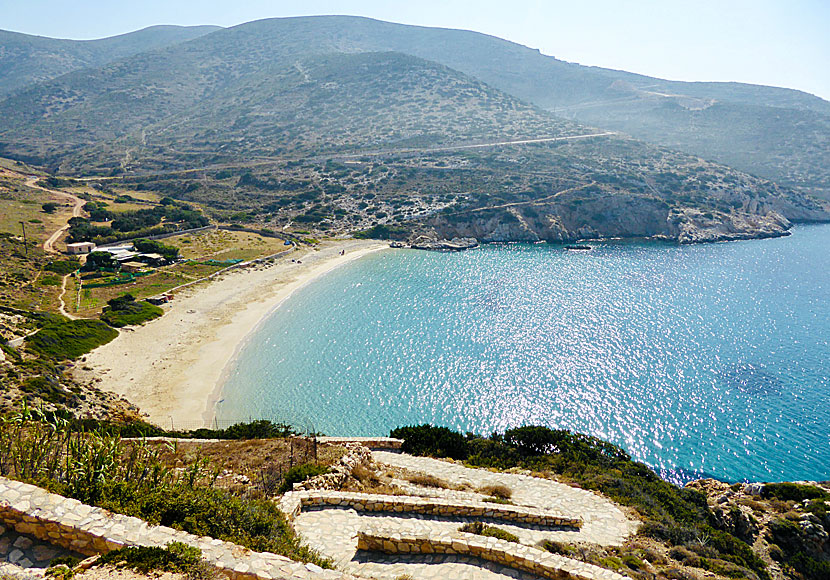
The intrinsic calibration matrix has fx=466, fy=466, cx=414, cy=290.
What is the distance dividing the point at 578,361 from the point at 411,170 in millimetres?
87838

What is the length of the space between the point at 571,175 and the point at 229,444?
10974 centimetres

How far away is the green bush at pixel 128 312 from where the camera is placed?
4436 centimetres

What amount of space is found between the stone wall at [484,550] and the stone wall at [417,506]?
161 cm

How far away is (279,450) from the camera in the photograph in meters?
19.3

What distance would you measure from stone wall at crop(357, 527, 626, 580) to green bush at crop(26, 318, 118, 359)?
1337 inches

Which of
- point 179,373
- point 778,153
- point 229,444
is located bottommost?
point 179,373

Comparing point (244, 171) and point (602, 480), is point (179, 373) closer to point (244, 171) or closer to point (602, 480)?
point (602, 480)

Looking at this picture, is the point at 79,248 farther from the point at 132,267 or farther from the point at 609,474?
the point at 609,474

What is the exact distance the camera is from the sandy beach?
110 ft

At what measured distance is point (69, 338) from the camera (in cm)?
3775

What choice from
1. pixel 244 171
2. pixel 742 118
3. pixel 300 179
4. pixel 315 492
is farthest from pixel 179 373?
pixel 742 118

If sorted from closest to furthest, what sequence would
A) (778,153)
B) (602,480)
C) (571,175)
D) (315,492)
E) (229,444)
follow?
(315,492) < (602,480) < (229,444) < (571,175) < (778,153)

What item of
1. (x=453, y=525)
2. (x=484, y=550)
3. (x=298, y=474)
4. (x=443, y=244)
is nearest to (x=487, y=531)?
(x=453, y=525)

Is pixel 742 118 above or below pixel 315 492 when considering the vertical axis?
above
